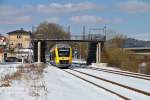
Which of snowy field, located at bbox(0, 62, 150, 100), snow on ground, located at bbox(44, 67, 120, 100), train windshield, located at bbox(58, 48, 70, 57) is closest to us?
snowy field, located at bbox(0, 62, 150, 100)

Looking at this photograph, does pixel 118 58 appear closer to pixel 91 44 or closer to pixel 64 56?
pixel 91 44

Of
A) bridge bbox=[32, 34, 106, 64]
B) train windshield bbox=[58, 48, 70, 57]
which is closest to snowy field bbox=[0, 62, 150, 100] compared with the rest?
train windshield bbox=[58, 48, 70, 57]

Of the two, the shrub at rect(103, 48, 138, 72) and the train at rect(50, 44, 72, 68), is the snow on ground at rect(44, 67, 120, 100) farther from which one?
the shrub at rect(103, 48, 138, 72)

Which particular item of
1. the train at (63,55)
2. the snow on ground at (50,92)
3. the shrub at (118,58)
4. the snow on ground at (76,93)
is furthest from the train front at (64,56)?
Answer: the snow on ground at (50,92)

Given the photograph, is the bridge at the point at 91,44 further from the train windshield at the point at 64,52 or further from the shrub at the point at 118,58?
the train windshield at the point at 64,52

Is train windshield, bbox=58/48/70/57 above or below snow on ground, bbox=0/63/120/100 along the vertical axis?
above

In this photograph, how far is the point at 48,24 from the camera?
6407 inches

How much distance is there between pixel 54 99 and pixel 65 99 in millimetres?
563

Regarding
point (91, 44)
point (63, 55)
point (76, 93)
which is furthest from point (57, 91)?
point (91, 44)

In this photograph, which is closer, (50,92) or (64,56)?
(50,92)

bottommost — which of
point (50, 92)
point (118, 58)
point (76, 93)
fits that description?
point (76, 93)

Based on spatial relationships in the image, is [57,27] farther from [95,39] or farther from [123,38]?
[95,39]

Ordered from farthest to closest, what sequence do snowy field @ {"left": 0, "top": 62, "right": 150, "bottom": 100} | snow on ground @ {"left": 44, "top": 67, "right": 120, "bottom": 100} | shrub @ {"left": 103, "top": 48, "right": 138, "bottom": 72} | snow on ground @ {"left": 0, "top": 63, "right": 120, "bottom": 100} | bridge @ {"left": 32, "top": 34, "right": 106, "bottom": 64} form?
shrub @ {"left": 103, "top": 48, "right": 138, "bottom": 72} < bridge @ {"left": 32, "top": 34, "right": 106, "bottom": 64} < snow on ground @ {"left": 44, "top": 67, "right": 120, "bottom": 100} < snowy field @ {"left": 0, "top": 62, "right": 150, "bottom": 100} < snow on ground @ {"left": 0, "top": 63, "right": 120, "bottom": 100}

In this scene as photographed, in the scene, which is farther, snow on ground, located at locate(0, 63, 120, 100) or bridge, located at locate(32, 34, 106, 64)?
bridge, located at locate(32, 34, 106, 64)
